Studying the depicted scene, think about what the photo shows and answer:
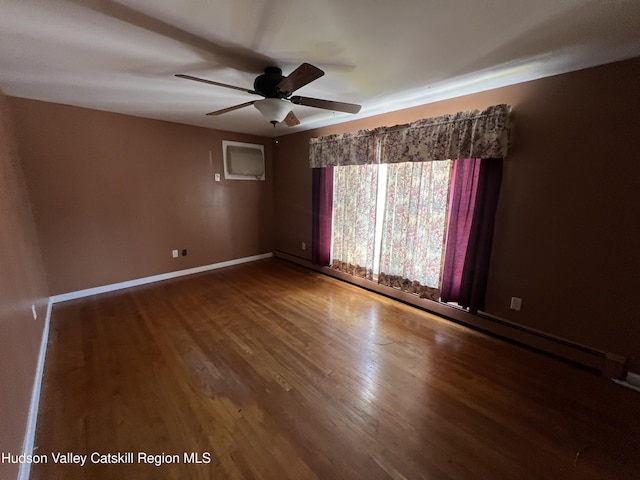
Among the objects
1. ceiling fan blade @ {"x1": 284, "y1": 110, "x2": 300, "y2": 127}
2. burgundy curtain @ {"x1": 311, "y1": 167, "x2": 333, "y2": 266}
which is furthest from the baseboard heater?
ceiling fan blade @ {"x1": 284, "y1": 110, "x2": 300, "y2": 127}

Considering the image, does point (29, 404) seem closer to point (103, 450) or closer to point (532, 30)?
point (103, 450)

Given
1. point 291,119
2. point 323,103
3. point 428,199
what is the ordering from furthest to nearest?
point 428,199
point 291,119
point 323,103

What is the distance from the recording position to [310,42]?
5.30 feet

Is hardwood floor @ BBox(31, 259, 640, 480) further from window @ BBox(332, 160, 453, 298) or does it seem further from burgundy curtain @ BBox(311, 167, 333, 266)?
burgundy curtain @ BBox(311, 167, 333, 266)

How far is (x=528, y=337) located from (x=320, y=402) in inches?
75.2

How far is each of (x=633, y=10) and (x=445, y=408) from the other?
2.35 m

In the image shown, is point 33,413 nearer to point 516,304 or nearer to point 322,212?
point 322,212

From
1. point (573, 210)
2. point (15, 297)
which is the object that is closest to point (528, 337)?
point (573, 210)

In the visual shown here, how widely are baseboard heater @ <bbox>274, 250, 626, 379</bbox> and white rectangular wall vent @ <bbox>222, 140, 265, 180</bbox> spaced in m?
2.90

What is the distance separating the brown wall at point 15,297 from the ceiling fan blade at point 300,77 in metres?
1.97

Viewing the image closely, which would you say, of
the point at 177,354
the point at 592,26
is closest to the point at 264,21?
the point at 592,26

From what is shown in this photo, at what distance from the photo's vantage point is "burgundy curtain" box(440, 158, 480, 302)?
2414mm

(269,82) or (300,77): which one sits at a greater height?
(269,82)

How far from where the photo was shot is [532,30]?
1482 millimetres
